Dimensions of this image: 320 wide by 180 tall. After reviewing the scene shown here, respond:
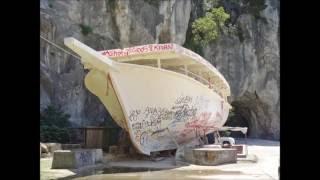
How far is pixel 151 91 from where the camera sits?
16.3 metres

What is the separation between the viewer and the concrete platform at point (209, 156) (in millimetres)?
15266

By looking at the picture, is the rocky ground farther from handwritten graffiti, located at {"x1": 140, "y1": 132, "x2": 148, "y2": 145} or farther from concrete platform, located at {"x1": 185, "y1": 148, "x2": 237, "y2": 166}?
handwritten graffiti, located at {"x1": 140, "y1": 132, "x2": 148, "y2": 145}

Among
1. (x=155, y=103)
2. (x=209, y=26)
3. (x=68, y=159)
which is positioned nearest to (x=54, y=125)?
(x=155, y=103)

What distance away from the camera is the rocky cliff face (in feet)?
75.3

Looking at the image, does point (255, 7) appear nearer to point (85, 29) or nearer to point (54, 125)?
point (85, 29)

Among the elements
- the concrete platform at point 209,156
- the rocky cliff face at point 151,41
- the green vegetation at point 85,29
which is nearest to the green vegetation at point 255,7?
the rocky cliff face at point 151,41

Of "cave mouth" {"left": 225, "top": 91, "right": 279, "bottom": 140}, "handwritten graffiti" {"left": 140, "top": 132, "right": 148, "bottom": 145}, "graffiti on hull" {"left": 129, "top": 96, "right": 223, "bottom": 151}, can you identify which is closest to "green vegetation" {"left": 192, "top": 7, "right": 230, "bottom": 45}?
"cave mouth" {"left": 225, "top": 91, "right": 279, "bottom": 140}

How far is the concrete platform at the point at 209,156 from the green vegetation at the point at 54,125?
6.14 meters

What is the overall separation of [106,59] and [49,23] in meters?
8.58

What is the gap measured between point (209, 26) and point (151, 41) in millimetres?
4457

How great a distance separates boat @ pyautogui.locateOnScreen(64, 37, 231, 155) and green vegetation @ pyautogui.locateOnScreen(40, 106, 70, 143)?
3189 millimetres

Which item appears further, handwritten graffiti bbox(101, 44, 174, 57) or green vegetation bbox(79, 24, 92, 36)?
green vegetation bbox(79, 24, 92, 36)
